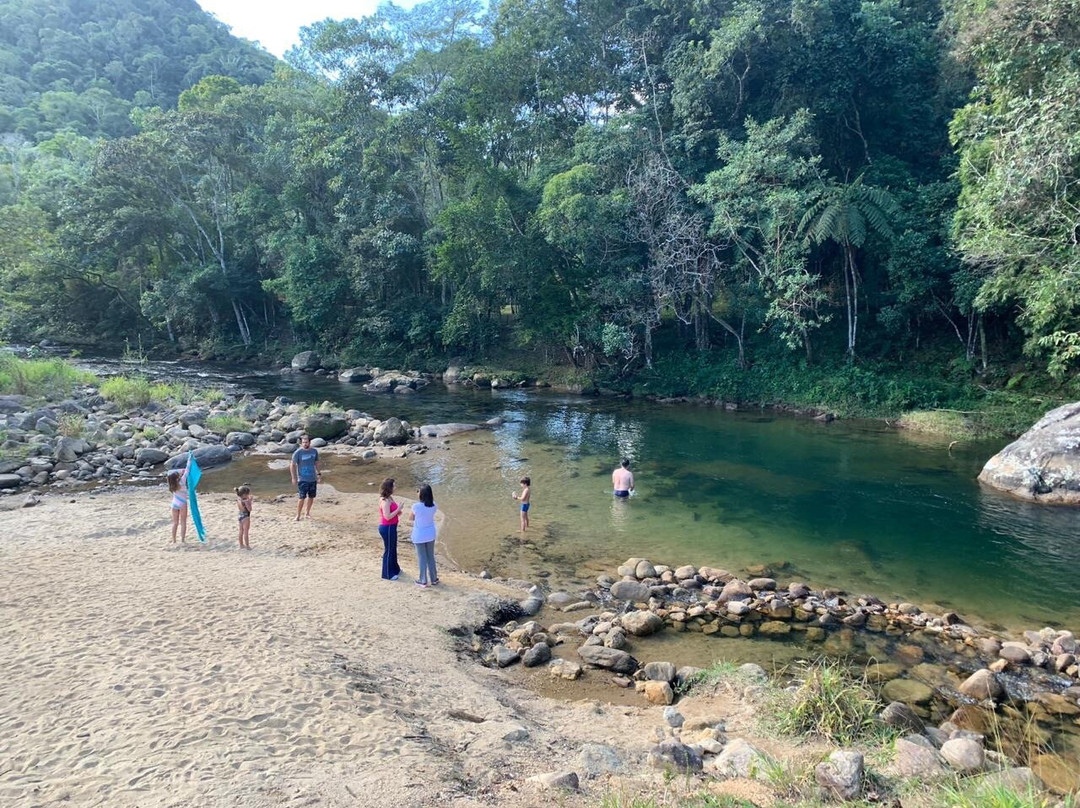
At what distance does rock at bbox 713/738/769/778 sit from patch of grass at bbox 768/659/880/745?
0.81 m

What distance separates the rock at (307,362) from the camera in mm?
39347

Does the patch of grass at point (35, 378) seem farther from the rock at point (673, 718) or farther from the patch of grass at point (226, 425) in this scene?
the rock at point (673, 718)

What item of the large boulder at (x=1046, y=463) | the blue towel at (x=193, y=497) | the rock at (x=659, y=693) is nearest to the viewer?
the rock at (x=659, y=693)

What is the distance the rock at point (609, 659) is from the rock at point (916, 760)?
3240 mm

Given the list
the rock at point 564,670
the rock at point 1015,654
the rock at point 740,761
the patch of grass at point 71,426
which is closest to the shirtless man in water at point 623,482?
the rock at point 564,670

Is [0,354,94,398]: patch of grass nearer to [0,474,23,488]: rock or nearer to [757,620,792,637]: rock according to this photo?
[0,474,23,488]: rock

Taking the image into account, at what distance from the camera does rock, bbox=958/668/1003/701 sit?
7.97 m

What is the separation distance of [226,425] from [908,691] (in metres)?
20.4

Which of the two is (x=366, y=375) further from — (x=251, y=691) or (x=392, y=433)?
(x=251, y=691)

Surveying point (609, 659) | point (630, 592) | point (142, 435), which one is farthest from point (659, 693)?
Answer: point (142, 435)

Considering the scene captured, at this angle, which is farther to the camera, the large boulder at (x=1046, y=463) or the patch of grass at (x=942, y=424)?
the patch of grass at (x=942, y=424)

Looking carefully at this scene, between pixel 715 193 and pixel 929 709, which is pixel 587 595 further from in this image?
pixel 715 193

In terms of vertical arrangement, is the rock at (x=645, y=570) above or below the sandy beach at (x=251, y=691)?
below

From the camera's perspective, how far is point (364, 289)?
36594mm
